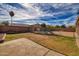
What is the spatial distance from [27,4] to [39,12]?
12cm

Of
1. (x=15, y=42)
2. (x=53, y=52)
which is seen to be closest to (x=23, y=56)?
(x=15, y=42)

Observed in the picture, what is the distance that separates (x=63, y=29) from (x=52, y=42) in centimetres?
15

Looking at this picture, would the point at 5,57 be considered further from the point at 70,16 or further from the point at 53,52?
the point at 70,16

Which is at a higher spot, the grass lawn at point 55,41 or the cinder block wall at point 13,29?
the cinder block wall at point 13,29

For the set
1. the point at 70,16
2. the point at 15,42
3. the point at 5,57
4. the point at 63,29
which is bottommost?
the point at 5,57

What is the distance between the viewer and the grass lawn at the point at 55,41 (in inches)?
49.1

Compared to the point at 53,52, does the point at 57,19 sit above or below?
above

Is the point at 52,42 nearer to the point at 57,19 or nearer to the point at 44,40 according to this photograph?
the point at 44,40

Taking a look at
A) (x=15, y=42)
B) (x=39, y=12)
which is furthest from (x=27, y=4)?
(x=15, y=42)

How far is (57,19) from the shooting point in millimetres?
1276

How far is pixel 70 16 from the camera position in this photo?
1263mm

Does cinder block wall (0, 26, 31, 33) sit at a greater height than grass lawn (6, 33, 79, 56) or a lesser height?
greater

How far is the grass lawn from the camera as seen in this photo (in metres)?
1.25

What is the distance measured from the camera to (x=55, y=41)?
1265 mm
